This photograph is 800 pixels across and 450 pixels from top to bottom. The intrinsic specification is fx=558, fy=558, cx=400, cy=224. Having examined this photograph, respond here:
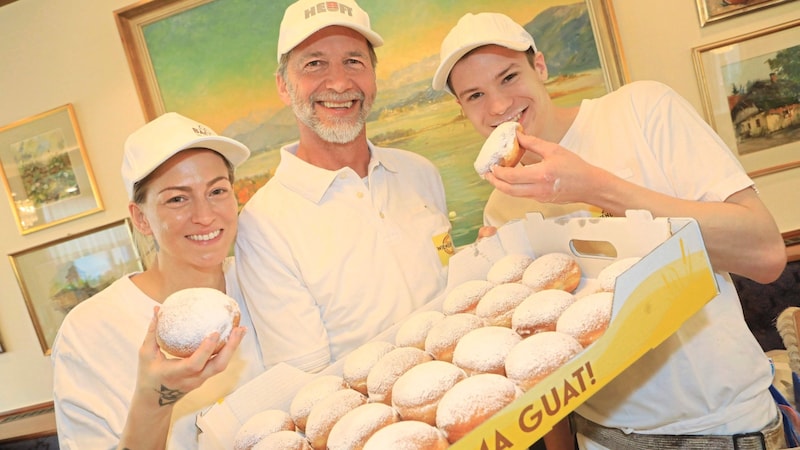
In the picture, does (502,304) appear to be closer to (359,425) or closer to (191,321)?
(359,425)

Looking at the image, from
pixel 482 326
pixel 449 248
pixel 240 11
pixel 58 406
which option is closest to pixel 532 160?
pixel 449 248

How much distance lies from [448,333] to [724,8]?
257 cm

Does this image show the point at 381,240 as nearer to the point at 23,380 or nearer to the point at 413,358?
the point at 413,358

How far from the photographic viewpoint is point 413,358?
3.82 ft

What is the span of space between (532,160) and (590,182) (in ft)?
1.83

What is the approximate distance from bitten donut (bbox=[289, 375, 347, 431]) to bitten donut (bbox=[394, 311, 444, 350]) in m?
0.17

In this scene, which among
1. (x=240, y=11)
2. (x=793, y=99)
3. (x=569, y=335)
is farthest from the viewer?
(x=240, y=11)

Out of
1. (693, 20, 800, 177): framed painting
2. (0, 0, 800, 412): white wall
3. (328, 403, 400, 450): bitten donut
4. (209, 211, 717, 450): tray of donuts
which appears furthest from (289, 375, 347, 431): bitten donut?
(0, 0, 800, 412): white wall

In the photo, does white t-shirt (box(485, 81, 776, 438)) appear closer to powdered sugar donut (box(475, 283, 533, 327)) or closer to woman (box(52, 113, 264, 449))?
powdered sugar donut (box(475, 283, 533, 327))

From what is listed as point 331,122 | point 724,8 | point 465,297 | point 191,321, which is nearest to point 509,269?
point 465,297

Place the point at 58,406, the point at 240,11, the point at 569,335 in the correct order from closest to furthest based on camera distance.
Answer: the point at 569,335
the point at 58,406
the point at 240,11

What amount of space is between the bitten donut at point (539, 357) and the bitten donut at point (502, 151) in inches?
18.1

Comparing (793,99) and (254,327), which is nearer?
(254,327)

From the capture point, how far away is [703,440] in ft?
4.30
